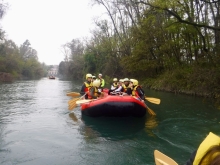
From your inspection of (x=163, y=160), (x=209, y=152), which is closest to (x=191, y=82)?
(x=163, y=160)

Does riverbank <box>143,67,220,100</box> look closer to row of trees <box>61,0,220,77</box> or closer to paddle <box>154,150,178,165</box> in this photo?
row of trees <box>61,0,220,77</box>

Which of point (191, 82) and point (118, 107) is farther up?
point (191, 82)

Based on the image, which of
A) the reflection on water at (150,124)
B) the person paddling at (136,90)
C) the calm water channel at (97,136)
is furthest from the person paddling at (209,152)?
the person paddling at (136,90)

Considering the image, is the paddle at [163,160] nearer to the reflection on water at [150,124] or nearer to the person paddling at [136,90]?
the reflection on water at [150,124]

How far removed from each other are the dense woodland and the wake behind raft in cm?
401

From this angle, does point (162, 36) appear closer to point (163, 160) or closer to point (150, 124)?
point (150, 124)

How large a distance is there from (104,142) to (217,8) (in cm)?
1352

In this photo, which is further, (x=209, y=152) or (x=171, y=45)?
(x=171, y=45)

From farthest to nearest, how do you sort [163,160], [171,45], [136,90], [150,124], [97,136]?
[171,45] < [136,90] < [150,124] < [97,136] < [163,160]

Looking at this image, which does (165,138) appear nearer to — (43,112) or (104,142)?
(104,142)

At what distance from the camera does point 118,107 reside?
339 inches

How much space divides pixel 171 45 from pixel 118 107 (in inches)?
573

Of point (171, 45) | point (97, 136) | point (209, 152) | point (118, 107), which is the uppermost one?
point (171, 45)

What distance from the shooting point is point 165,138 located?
718 centimetres
